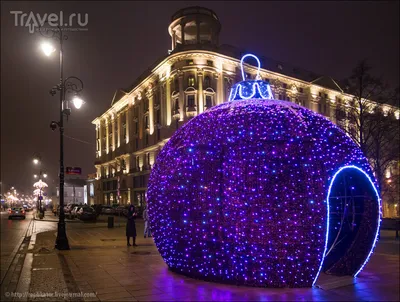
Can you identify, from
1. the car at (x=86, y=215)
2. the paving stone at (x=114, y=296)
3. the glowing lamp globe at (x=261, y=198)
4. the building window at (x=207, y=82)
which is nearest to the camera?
the paving stone at (x=114, y=296)

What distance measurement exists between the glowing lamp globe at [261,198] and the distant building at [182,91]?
3647 centimetres

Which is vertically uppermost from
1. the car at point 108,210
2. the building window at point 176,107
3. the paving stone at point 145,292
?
the building window at point 176,107

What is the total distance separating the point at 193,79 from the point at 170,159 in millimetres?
44908

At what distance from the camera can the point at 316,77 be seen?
6869 cm

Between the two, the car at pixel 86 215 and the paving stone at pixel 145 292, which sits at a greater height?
the paving stone at pixel 145 292

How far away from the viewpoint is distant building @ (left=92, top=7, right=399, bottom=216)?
53125 mm

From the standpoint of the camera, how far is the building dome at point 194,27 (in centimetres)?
5584

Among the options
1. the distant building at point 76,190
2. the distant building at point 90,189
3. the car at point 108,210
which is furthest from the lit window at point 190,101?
the distant building at point 76,190

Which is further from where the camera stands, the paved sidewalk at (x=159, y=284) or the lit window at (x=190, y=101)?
the lit window at (x=190, y=101)

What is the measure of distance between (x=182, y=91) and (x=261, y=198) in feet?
153

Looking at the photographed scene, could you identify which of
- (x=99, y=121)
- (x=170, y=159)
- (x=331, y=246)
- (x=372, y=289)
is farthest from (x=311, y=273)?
(x=99, y=121)

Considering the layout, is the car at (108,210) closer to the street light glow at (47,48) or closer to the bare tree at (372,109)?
the bare tree at (372,109)

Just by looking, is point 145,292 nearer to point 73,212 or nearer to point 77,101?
point 77,101

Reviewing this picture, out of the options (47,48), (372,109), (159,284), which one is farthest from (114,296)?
(372,109)
